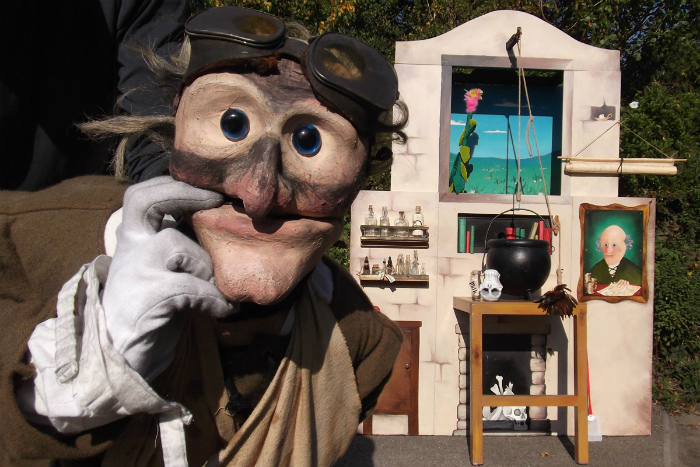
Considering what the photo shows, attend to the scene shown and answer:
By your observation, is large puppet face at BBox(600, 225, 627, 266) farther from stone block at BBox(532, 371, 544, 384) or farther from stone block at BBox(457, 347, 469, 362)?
stone block at BBox(457, 347, 469, 362)

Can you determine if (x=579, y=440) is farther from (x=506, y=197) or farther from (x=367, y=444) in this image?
(x=506, y=197)

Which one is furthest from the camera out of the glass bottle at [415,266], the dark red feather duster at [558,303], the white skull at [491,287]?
the glass bottle at [415,266]

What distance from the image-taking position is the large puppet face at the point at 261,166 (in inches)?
34.0

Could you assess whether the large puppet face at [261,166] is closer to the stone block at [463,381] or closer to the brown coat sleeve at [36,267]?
the brown coat sleeve at [36,267]

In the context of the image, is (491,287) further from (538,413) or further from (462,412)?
(538,413)

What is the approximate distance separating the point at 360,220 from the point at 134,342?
3.83m

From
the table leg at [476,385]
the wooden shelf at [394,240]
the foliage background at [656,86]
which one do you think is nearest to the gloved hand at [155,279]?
the table leg at [476,385]

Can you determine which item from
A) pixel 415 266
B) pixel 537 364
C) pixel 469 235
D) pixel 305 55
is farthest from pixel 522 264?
pixel 305 55

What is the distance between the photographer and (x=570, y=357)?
15.6ft

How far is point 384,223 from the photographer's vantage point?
4.61 meters

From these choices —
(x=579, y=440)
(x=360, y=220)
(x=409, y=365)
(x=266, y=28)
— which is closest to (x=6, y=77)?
(x=266, y=28)

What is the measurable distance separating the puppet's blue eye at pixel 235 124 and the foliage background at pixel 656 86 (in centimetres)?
466

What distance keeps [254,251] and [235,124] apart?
196 mm

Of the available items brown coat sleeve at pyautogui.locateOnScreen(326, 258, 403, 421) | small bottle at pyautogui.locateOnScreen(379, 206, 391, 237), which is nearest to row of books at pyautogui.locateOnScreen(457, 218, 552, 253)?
small bottle at pyautogui.locateOnScreen(379, 206, 391, 237)
